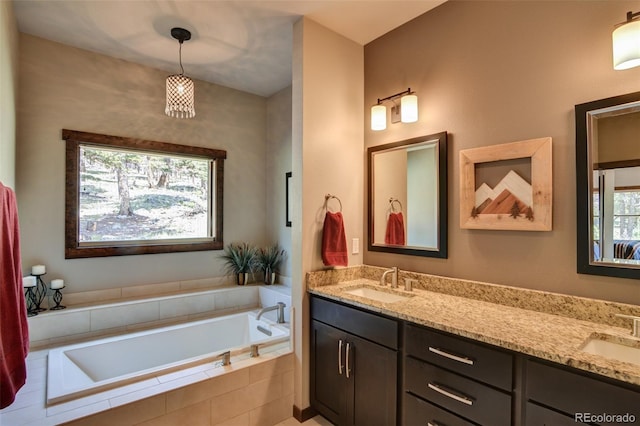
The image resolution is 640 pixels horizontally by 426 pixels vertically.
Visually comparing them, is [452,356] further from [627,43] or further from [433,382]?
[627,43]

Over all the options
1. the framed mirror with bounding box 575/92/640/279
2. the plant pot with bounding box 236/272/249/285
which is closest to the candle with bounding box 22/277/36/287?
the plant pot with bounding box 236/272/249/285

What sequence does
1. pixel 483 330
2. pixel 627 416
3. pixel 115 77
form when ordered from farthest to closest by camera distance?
pixel 115 77, pixel 483 330, pixel 627 416

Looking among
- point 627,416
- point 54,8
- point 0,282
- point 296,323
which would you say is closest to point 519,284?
point 627,416

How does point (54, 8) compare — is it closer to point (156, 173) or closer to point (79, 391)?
point (156, 173)

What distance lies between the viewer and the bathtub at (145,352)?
1.98 metres

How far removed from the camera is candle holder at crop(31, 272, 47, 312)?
8.53 ft

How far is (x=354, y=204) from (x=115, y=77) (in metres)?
2.49

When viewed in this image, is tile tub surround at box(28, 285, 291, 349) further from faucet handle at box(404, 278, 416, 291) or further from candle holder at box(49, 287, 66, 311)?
faucet handle at box(404, 278, 416, 291)

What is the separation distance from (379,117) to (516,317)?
5.25 feet

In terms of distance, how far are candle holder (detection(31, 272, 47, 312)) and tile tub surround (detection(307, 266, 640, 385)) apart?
89.3 inches

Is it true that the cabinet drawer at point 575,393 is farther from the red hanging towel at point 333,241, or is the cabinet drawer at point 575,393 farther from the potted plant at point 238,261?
the potted plant at point 238,261

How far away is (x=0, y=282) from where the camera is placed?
1314 millimetres

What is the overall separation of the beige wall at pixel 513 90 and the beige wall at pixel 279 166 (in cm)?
146

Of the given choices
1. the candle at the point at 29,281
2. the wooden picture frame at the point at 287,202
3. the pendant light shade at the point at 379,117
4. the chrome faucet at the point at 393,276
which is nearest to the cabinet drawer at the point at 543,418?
the chrome faucet at the point at 393,276
